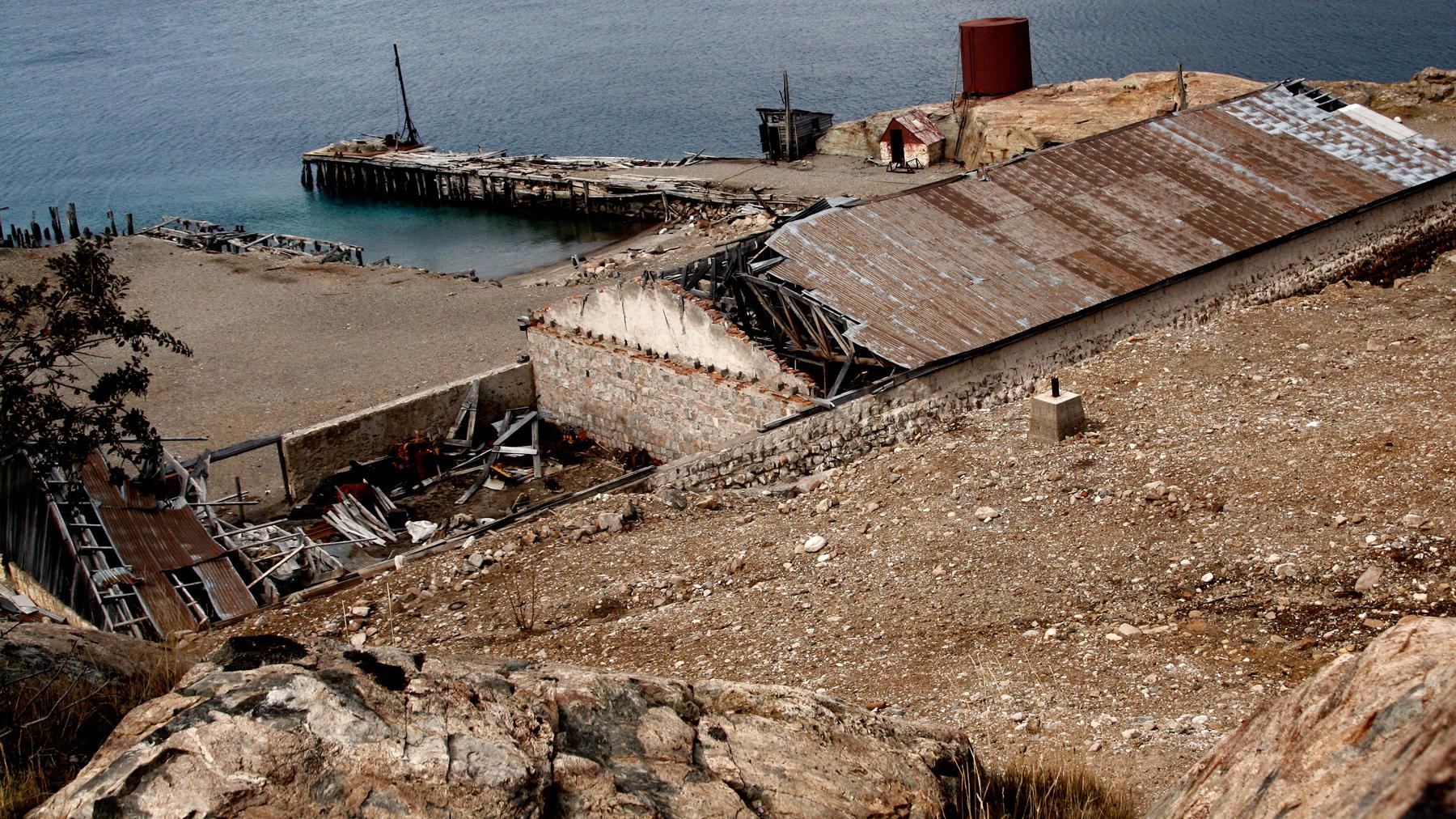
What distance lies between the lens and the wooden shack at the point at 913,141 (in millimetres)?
46625

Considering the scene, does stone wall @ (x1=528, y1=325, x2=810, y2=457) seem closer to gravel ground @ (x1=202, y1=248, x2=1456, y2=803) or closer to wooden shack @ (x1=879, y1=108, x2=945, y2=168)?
gravel ground @ (x1=202, y1=248, x2=1456, y2=803)

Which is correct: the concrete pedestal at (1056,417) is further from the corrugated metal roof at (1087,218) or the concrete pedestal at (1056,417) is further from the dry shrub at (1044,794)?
the dry shrub at (1044,794)

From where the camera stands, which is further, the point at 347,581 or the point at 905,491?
the point at 905,491

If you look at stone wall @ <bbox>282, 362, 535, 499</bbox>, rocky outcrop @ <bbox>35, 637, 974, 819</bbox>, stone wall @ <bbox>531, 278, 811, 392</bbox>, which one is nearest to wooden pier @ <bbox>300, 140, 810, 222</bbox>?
stone wall @ <bbox>282, 362, 535, 499</bbox>

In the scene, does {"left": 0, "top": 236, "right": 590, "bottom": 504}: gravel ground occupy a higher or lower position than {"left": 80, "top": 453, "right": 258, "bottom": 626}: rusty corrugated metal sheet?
lower

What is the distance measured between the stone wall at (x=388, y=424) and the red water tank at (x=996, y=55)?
31.1 m

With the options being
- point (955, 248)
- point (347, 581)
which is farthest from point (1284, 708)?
point (955, 248)

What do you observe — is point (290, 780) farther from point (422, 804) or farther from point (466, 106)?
point (466, 106)

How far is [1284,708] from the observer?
5754mm

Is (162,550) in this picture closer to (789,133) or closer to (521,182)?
(789,133)

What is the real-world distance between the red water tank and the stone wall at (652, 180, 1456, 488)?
23.6 metres

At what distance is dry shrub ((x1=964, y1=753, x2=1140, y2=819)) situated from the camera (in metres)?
6.92

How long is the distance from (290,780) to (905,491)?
11479 mm

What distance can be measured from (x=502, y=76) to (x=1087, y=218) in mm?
72907
